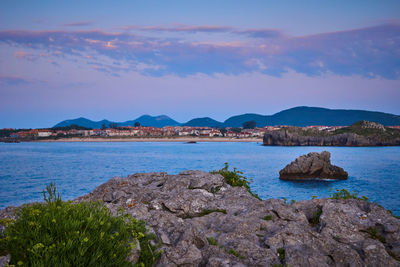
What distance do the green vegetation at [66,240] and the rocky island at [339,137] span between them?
16176 centimetres

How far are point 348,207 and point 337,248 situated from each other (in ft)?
7.06

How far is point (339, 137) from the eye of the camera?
158125 millimetres

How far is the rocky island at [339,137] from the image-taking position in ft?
505

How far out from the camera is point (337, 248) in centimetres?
663

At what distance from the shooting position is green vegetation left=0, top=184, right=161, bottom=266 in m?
4.46

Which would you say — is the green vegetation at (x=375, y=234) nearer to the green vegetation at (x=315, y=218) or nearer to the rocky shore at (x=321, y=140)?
the green vegetation at (x=315, y=218)

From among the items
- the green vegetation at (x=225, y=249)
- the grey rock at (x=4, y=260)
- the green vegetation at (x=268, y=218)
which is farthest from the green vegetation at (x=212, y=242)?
the grey rock at (x=4, y=260)

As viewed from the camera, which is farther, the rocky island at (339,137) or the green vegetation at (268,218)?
the rocky island at (339,137)

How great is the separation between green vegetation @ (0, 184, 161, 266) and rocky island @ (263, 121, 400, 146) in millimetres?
161758

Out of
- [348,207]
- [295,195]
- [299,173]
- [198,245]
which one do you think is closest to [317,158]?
[299,173]

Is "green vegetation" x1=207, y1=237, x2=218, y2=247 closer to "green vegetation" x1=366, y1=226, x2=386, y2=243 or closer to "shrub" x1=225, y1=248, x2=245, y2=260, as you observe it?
"shrub" x1=225, y1=248, x2=245, y2=260

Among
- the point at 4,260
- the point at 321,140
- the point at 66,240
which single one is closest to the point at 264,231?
the point at 66,240

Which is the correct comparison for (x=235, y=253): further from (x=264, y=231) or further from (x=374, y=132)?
(x=374, y=132)

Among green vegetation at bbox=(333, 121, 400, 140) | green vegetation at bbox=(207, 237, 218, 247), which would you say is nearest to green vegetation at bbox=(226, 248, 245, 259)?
green vegetation at bbox=(207, 237, 218, 247)
